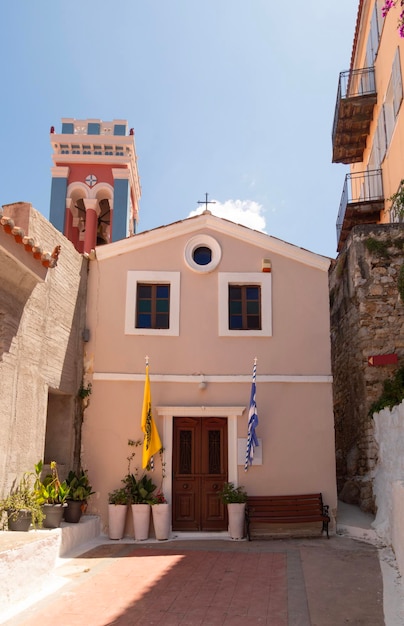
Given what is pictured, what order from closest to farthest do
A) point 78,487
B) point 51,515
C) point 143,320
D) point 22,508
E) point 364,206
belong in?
1. point 22,508
2. point 51,515
3. point 78,487
4. point 143,320
5. point 364,206

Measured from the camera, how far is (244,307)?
1224 centimetres

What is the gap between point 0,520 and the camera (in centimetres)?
810

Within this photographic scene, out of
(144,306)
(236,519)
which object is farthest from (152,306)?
(236,519)

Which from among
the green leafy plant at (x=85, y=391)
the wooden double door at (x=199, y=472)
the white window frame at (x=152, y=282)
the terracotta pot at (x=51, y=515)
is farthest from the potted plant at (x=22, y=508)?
the white window frame at (x=152, y=282)

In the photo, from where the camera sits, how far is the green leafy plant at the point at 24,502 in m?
8.25

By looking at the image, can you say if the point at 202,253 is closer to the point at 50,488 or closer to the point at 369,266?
the point at 369,266

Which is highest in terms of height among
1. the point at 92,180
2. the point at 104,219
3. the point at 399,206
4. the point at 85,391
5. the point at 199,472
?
the point at 92,180

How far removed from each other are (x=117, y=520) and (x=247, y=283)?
5.15 meters

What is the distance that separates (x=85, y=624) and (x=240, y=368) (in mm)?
6378

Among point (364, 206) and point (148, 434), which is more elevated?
point (364, 206)

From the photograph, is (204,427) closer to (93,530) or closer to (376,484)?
(93,530)

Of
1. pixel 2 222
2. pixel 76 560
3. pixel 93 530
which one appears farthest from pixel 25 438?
pixel 2 222

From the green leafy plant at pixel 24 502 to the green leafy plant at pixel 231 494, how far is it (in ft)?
11.7

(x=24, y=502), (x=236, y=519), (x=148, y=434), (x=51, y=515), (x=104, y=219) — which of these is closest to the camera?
(x=24, y=502)
